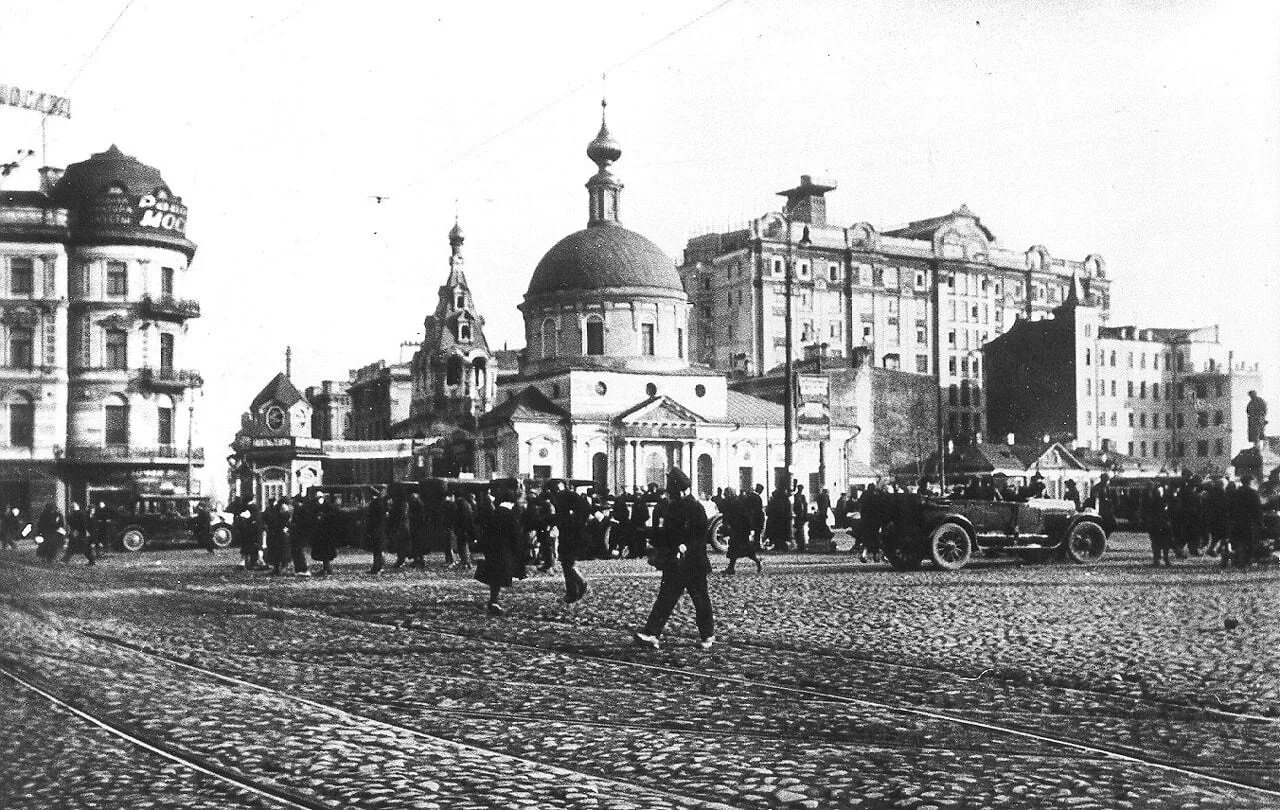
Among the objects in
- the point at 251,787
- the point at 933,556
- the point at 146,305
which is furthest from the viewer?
the point at 146,305

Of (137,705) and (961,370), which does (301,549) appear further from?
(961,370)

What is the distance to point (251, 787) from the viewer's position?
768 cm

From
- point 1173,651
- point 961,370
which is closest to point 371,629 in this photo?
point 1173,651

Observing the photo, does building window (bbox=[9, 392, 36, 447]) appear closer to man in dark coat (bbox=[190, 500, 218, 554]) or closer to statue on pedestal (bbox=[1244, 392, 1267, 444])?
man in dark coat (bbox=[190, 500, 218, 554])

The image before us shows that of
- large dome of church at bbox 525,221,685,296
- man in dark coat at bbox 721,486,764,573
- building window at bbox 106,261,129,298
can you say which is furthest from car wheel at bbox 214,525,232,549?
large dome of church at bbox 525,221,685,296

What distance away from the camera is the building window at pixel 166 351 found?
176ft

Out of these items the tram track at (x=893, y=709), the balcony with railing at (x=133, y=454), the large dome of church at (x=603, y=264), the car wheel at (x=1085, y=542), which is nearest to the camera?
the tram track at (x=893, y=709)

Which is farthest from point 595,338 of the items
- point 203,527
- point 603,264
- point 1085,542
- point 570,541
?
point 570,541

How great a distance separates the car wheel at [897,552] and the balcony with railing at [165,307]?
30.6 m

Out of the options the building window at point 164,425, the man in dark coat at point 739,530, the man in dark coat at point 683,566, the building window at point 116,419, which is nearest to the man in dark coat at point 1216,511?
the man in dark coat at point 739,530

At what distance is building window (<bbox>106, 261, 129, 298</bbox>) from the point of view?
4997cm

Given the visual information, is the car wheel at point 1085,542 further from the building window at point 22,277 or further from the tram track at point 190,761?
the building window at point 22,277

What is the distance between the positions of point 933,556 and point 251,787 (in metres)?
18.4

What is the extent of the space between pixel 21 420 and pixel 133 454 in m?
8.90
